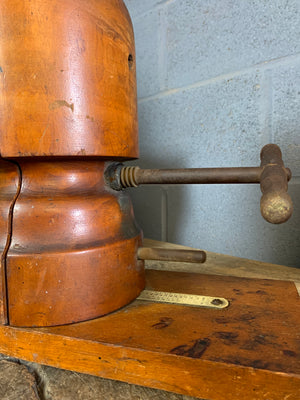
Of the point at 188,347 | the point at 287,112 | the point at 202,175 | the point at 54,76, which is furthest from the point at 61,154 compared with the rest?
the point at 287,112

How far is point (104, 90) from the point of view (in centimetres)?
52

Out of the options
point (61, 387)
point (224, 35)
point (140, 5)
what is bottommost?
point (61, 387)

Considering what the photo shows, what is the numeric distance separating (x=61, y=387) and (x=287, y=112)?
77 cm

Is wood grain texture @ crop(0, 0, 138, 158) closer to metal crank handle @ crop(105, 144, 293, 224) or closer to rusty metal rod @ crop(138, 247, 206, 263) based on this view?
metal crank handle @ crop(105, 144, 293, 224)

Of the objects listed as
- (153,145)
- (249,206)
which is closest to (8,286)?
(249,206)

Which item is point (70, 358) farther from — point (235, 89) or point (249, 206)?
point (235, 89)

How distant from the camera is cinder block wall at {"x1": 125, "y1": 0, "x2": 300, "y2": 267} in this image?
839mm

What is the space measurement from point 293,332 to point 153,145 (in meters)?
0.80

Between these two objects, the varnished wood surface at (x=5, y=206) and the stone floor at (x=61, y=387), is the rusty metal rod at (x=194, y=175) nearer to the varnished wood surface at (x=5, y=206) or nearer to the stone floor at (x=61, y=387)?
the varnished wood surface at (x=5, y=206)

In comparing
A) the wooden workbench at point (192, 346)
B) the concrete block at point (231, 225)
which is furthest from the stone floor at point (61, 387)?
the concrete block at point (231, 225)

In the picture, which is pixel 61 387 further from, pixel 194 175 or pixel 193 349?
pixel 194 175

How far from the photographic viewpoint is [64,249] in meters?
0.50

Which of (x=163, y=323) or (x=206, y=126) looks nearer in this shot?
(x=163, y=323)

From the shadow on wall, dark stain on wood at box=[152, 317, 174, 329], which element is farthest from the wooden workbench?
the shadow on wall
